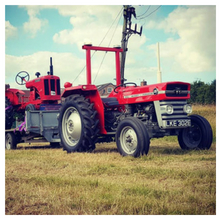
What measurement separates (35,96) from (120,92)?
15.6 feet

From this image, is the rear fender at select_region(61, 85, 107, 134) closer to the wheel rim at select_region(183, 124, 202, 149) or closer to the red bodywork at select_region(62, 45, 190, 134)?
the red bodywork at select_region(62, 45, 190, 134)

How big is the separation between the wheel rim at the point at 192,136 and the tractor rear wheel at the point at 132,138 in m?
1.58

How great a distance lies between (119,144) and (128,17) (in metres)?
11.5

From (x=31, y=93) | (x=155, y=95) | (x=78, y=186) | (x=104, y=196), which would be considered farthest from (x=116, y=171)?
(x=31, y=93)

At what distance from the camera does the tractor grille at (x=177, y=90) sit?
6211 millimetres

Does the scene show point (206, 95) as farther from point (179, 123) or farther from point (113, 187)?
point (113, 187)

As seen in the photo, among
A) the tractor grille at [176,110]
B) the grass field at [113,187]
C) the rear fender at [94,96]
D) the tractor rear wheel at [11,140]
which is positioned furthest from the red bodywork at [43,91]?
the tractor grille at [176,110]

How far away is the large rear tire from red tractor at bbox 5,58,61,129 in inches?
173

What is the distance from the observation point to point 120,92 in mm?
7133

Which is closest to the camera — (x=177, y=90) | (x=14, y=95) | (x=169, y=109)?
(x=169, y=109)

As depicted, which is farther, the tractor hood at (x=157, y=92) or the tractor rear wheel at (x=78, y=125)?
the tractor rear wheel at (x=78, y=125)

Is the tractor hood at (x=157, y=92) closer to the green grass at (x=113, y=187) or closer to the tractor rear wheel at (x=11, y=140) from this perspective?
the green grass at (x=113, y=187)

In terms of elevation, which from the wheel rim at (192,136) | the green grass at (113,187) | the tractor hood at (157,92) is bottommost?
the green grass at (113,187)

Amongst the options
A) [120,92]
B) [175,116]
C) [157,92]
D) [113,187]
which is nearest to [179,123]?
[175,116]
